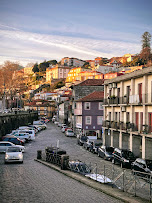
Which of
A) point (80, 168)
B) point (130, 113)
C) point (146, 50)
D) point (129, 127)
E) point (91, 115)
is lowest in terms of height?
point (80, 168)

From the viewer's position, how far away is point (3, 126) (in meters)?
58.3

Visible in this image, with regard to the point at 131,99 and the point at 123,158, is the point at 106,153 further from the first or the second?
the point at 131,99

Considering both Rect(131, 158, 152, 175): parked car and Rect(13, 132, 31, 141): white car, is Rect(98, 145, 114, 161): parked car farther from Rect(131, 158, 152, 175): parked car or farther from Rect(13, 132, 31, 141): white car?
Rect(13, 132, 31, 141): white car

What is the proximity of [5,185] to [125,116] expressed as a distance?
24715 mm

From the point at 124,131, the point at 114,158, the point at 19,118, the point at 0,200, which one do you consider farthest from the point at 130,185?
the point at 19,118

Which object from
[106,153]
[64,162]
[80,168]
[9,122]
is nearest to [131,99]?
[106,153]

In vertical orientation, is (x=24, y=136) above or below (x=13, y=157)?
below

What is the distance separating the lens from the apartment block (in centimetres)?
3278

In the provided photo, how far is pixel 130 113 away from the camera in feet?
122

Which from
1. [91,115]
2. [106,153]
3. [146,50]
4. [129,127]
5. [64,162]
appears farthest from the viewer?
[146,50]

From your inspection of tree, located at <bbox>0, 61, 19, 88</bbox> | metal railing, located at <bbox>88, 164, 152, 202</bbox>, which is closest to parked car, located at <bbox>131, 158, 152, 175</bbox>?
metal railing, located at <bbox>88, 164, 152, 202</bbox>

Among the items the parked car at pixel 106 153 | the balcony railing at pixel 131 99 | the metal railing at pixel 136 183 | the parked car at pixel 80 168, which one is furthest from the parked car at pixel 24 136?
the metal railing at pixel 136 183

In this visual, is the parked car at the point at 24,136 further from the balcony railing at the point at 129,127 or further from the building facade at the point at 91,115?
the balcony railing at the point at 129,127

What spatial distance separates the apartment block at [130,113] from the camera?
108 feet
